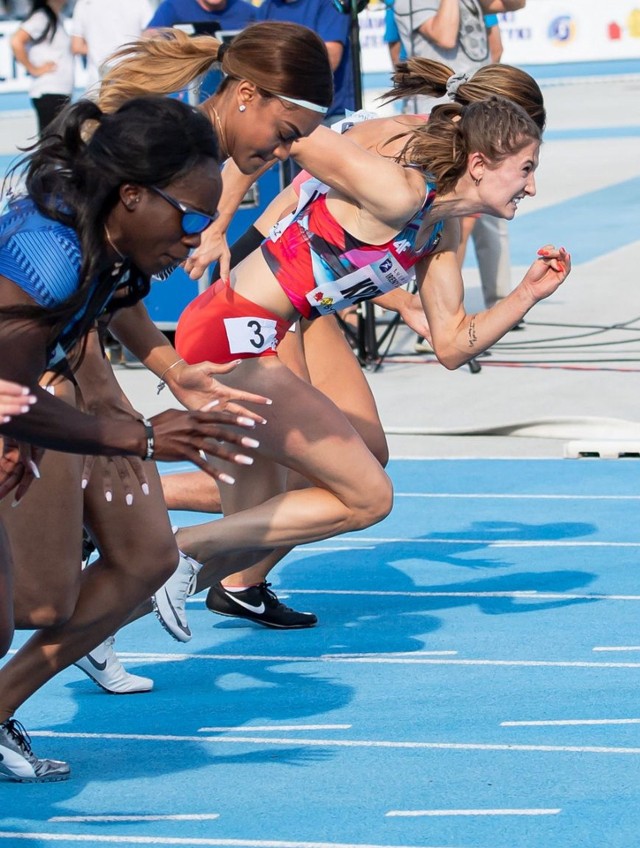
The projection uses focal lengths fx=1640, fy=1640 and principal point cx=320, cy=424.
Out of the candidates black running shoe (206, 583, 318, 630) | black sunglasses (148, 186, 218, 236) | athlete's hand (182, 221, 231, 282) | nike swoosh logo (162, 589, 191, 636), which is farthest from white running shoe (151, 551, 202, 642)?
black sunglasses (148, 186, 218, 236)

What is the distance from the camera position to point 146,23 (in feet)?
36.4

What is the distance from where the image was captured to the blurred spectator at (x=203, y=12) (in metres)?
9.81

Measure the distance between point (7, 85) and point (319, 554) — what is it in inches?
1115

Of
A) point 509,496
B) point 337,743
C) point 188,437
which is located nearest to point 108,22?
point 509,496

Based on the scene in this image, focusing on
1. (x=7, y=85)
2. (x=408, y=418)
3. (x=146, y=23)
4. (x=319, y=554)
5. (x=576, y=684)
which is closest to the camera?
(x=576, y=684)

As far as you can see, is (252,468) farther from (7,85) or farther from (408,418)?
(7,85)

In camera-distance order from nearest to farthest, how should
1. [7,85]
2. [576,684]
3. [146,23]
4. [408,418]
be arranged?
[576,684], [408,418], [146,23], [7,85]

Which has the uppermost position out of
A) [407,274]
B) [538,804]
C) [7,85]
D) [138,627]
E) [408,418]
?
[407,274]

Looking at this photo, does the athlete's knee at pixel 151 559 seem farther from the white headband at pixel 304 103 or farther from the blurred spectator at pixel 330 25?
the blurred spectator at pixel 330 25

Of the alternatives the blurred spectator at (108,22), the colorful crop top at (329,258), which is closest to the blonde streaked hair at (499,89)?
the colorful crop top at (329,258)

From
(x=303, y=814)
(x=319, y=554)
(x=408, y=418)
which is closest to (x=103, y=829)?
(x=303, y=814)

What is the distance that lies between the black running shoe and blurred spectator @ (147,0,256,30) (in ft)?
16.7

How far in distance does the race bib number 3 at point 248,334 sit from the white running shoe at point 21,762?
142 cm

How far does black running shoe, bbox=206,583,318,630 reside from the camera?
5.62 m
